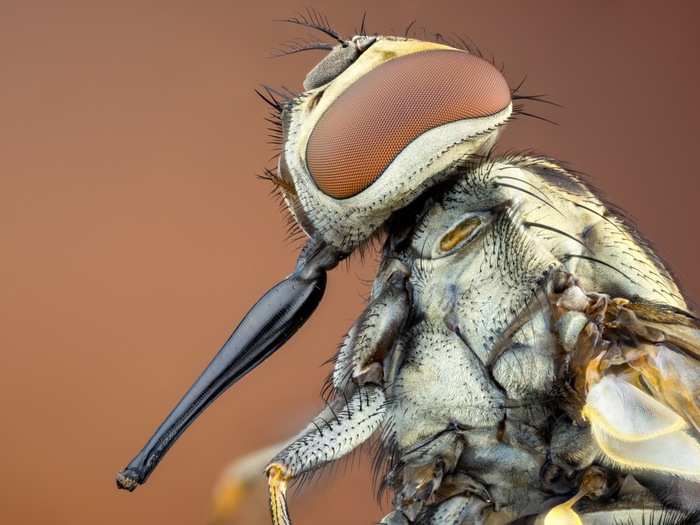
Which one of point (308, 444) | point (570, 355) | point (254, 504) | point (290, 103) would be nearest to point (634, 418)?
point (570, 355)

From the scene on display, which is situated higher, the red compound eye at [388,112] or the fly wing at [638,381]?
the red compound eye at [388,112]

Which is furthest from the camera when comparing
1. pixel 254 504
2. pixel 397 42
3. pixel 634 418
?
pixel 254 504

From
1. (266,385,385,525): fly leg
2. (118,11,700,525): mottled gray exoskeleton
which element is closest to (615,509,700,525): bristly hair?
(118,11,700,525): mottled gray exoskeleton

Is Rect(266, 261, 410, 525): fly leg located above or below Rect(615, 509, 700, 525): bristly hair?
above

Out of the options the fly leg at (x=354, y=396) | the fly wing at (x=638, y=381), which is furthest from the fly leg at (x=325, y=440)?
the fly wing at (x=638, y=381)

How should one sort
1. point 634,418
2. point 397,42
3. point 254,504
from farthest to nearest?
point 254,504, point 397,42, point 634,418

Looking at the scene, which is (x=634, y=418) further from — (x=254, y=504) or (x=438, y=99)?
(x=254, y=504)

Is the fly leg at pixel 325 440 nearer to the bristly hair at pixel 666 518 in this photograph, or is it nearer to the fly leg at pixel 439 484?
the fly leg at pixel 439 484

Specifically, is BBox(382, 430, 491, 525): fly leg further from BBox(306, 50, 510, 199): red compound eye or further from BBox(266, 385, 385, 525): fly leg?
BBox(306, 50, 510, 199): red compound eye
